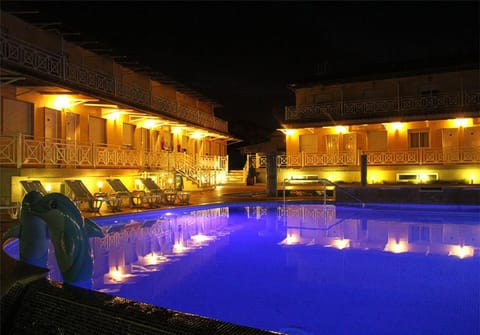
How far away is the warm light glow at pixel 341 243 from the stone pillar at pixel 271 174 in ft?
33.5

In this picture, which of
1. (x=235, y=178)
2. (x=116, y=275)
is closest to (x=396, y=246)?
(x=116, y=275)

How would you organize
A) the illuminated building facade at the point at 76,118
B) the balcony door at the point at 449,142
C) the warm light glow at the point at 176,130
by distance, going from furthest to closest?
1. the warm light glow at the point at 176,130
2. the balcony door at the point at 449,142
3. the illuminated building facade at the point at 76,118

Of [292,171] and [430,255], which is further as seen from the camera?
[292,171]

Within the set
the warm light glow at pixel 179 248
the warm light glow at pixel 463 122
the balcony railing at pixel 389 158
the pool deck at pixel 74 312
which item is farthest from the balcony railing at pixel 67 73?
the warm light glow at pixel 463 122

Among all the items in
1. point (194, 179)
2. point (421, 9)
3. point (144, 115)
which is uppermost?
point (421, 9)

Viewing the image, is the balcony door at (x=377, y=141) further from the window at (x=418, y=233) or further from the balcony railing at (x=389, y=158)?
the window at (x=418, y=233)

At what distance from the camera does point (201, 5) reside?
90.8ft

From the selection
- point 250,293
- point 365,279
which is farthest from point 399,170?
point 250,293

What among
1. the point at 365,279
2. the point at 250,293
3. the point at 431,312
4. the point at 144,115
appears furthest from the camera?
the point at 144,115

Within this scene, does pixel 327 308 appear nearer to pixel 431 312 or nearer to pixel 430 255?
pixel 431 312

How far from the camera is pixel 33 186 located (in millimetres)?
13734

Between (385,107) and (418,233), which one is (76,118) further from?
(385,107)

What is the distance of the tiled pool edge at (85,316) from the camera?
10.4ft

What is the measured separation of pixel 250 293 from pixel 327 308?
4.08 feet
